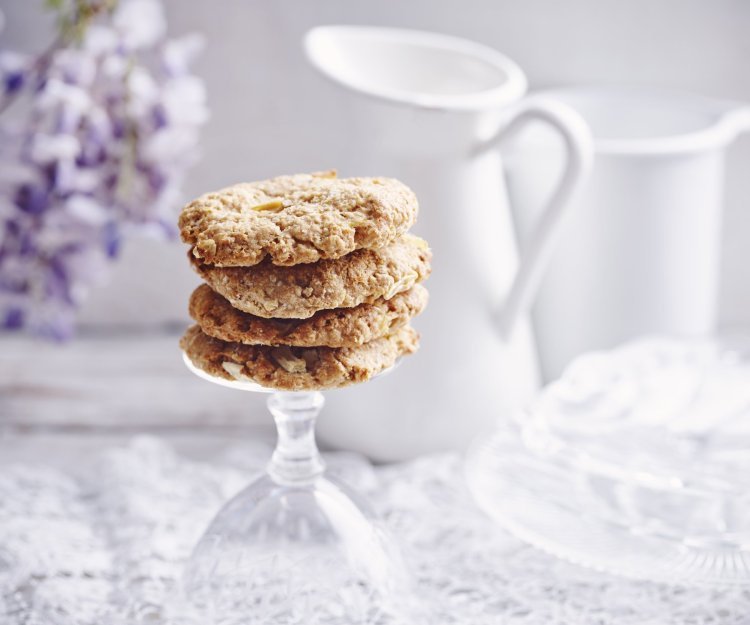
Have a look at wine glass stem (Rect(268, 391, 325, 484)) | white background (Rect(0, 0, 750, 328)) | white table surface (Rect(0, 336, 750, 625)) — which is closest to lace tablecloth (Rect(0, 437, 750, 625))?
white table surface (Rect(0, 336, 750, 625))

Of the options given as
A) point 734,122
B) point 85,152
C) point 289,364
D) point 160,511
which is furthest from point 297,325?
point 734,122

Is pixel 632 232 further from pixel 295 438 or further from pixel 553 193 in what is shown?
pixel 295 438

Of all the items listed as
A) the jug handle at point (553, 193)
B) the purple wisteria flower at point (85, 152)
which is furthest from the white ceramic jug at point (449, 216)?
the purple wisteria flower at point (85, 152)

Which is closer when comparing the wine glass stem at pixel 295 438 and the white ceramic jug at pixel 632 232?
the wine glass stem at pixel 295 438

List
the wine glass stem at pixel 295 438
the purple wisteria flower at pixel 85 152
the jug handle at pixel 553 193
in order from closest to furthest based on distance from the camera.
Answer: the wine glass stem at pixel 295 438, the jug handle at pixel 553 193, the purple wisteria flower at pixel 85 152

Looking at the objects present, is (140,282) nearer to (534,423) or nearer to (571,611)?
(534,423)

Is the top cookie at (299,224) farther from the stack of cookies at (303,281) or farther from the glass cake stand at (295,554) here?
the glass cake stand at (295,554)
